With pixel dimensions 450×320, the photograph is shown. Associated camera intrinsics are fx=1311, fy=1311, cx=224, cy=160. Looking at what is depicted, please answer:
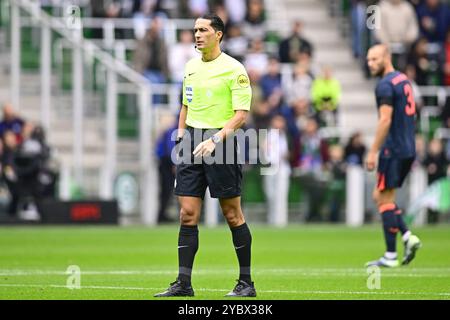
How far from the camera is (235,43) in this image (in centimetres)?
2791

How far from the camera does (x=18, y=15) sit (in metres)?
25.0

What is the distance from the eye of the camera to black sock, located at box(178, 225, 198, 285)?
11.0 metres

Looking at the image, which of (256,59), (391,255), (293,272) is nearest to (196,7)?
(256,59)

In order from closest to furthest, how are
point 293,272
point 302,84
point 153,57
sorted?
point 293,272
point 153,57
point 302,84

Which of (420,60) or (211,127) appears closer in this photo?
(211,127)

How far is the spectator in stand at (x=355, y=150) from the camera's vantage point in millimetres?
26594

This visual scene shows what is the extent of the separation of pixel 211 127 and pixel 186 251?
3.49ft

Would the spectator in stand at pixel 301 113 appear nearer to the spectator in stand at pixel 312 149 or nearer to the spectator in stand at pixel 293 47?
the spectator in stand at pixel 312 149

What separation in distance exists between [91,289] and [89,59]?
45.0ft

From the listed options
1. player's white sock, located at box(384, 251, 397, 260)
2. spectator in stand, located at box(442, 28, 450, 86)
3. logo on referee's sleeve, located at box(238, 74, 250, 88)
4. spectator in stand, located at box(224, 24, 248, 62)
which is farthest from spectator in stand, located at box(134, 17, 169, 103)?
logo on referee's sleeve, located at box(238, 74, 250, 88)

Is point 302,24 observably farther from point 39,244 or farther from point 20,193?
point 39,244

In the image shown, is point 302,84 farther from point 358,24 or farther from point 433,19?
point 433,19

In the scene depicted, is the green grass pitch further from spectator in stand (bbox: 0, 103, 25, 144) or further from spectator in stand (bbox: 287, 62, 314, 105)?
spectator in stand (bbox: 287, 62, 314, 105)

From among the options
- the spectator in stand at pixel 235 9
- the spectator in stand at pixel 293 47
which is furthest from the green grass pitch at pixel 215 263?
the spectator in stand at pixel 235 9
